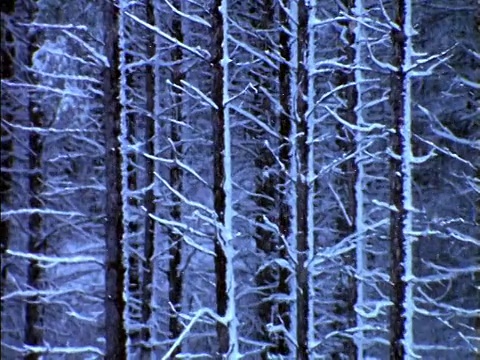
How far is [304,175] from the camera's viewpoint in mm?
9891

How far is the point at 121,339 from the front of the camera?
927cm

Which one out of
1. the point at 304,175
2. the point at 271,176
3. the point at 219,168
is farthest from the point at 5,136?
the point at 304,175

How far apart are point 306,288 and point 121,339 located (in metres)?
2.87

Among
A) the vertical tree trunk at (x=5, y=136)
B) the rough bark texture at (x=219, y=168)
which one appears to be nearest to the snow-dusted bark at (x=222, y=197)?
the rough bark texture at (x=219, y=168)

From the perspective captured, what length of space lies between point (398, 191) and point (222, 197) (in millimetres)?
2661

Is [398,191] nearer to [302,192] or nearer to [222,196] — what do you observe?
[302,192]

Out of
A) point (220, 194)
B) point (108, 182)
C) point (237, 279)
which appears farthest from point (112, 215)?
point (237, 279)

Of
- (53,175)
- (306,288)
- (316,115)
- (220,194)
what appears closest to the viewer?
(220,194)

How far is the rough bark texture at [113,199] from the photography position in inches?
362

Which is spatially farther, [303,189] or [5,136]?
[5,136]

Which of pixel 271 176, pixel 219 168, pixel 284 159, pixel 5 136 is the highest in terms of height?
pixel 5 136

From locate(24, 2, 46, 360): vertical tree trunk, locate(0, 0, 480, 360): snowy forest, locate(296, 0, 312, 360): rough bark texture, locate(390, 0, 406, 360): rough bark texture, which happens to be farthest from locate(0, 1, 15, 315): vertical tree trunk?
locate(390, 0, 406, 360): rough bark texture

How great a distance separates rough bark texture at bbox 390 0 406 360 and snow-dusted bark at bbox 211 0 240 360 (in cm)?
247

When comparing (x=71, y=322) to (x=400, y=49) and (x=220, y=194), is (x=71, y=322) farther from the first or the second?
(x=400, y=49)
